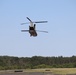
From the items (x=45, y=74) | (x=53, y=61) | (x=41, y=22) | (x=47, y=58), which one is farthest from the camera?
(x=47, y=58)

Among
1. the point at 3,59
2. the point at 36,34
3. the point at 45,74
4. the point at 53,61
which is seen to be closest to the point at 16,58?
the point at 3,59

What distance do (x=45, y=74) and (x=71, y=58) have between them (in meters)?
67.3

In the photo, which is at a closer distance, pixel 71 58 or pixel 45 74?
pixel 45 74

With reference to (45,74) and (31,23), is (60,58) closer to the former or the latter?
(45,74)

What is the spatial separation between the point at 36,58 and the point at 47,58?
5529 mm

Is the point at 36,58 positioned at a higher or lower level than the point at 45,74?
higher

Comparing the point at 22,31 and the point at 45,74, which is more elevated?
the point at 22,31

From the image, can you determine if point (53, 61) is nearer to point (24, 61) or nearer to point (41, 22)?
point (24, 61)

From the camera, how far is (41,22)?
144ft

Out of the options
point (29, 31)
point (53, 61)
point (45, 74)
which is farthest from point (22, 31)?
point (53, 61)

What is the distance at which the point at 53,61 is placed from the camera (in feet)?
381

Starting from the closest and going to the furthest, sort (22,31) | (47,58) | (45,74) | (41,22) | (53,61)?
(41,22), (22,31), (45,74), (53,61), (47,58)

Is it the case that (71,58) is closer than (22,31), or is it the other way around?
(22,31)

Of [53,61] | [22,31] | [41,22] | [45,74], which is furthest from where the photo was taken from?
[53,61]
